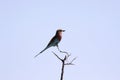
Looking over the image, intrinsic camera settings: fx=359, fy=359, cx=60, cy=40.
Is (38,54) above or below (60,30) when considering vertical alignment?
below

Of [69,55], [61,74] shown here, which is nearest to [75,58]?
[69,55]

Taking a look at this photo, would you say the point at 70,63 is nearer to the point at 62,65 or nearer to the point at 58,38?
the point at 62,65

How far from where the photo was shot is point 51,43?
642 inches

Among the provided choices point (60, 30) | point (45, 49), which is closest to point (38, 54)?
point (45, 49)

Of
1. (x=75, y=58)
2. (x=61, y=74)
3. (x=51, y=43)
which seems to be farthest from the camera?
(x=51, y=43)

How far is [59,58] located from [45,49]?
1409 millimetres

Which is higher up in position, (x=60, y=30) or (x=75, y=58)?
(x=60, y=30)

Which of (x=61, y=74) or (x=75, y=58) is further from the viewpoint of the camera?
(x=75, y=58)

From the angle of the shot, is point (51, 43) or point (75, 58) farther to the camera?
point (51, 43)

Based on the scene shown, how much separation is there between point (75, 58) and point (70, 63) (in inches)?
13.7

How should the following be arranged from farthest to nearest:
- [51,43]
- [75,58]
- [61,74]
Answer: [51,43] → [75,58] → [61,74]

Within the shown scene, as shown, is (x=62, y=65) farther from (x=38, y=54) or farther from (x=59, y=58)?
(x=38, y=54)

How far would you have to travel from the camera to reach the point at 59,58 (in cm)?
1467

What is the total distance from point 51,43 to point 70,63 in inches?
72.2
